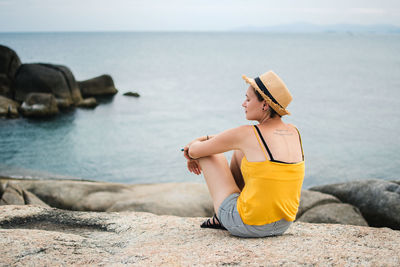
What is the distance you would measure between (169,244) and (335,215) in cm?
452

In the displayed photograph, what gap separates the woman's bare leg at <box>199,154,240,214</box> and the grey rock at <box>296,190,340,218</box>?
4386 mm

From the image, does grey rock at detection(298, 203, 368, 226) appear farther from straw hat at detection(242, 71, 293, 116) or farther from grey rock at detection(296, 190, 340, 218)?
straw hat at detection(242, 71, 293, 116)

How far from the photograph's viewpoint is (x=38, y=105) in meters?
20.2

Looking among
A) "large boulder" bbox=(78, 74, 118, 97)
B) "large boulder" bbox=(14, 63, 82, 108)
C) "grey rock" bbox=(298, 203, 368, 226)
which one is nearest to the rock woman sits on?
"grey rock" bbox=(298, 203, 368, 226)

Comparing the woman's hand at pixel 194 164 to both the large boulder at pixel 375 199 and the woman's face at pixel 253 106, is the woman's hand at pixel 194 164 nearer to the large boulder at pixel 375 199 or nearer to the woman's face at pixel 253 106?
the woman's face at pixel 253 106

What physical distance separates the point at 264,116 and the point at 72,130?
17587 mm

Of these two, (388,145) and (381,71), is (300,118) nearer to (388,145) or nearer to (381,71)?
(388,145)

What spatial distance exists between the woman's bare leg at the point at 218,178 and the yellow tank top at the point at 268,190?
234mm

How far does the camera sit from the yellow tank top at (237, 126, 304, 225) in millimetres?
2965

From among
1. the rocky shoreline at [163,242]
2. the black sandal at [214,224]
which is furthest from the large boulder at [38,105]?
the black sandal at [214,224]

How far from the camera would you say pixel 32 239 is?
3.16 m

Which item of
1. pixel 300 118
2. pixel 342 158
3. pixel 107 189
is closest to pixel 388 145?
pixel 342 158

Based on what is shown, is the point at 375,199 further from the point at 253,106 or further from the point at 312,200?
A: the point at 253,106

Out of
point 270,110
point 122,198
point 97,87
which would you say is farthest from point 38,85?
point 270,110
